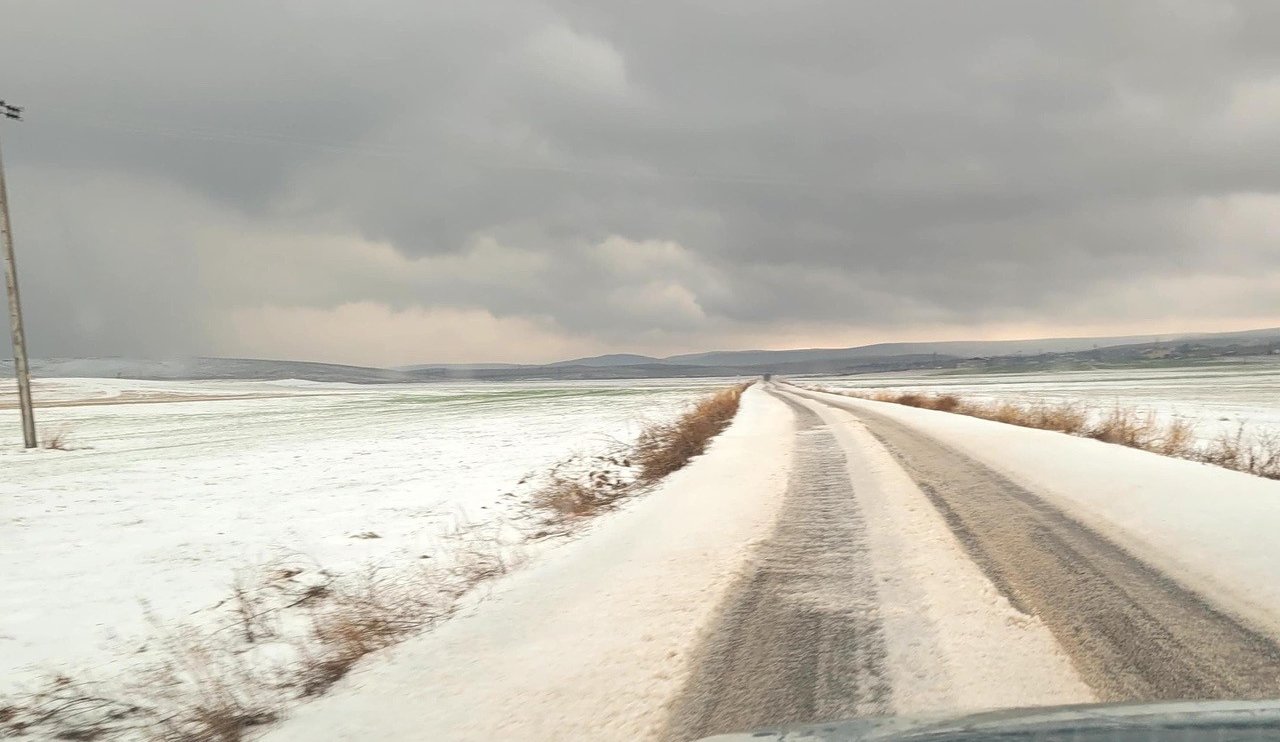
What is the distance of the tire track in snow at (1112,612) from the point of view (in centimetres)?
338

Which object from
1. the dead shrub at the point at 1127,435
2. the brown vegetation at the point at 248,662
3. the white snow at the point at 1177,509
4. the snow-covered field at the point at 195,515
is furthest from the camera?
the dead shrub at the point at 1127,435

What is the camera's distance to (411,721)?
3.44 metres

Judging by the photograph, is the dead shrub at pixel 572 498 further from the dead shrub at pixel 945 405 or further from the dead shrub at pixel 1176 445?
the dead shrub at pixel 945 405

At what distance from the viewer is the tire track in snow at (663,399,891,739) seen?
329 centimetres

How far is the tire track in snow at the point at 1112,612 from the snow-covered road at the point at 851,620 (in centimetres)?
2

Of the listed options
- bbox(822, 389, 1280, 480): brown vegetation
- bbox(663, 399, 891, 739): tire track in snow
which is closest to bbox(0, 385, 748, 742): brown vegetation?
bbox(663, 399, 891, 739): tire track in snow

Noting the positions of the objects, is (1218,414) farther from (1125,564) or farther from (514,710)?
(514,710)

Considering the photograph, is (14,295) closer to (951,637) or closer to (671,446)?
(671,446)

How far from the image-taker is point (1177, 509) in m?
7.17

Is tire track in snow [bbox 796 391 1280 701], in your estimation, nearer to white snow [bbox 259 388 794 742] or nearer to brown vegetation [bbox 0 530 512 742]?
white snow [bbox 259 388 794 742]

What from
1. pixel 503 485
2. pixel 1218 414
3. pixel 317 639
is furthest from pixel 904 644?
pixel 1218 414

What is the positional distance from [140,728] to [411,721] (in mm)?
1539

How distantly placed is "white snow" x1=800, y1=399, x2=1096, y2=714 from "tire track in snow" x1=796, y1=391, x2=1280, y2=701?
0.42 feet

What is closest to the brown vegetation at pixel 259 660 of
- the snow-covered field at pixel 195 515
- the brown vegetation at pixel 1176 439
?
the snow-covered field at pixel 195 515
